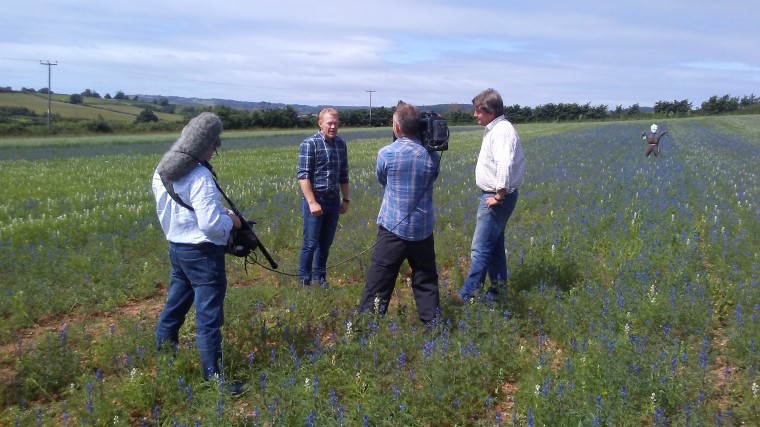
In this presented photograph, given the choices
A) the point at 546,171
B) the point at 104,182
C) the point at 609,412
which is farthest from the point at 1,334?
the point at 546,171

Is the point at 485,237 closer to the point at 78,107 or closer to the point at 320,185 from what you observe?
the point at 320,185

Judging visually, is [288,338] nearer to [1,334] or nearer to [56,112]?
[1,334]

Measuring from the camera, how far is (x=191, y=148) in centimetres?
364

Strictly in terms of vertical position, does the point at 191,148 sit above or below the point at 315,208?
above

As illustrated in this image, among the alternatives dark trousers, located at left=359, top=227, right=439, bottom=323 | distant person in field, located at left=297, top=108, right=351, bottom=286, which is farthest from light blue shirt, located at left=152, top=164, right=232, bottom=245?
distant person in field, located at left=297, top=108, right=351, bottom=286

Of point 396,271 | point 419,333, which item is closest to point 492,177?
point 396,271

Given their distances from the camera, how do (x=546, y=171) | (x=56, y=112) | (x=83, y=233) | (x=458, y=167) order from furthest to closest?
(x=56, y=112), (x=458, y=167), (x=546, y=171), (x=83, y=233)

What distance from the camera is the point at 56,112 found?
192ft

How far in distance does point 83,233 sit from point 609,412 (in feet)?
25.7

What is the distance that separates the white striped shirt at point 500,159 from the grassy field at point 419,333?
106 centimetres

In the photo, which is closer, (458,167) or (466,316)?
(466,316)

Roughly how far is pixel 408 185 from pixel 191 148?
171cm

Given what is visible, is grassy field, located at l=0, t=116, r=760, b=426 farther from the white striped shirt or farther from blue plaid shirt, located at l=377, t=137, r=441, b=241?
the white striped shirt

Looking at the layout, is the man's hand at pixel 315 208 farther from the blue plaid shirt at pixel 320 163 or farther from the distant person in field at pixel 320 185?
the blue plaid shirt at pixel 320 163
